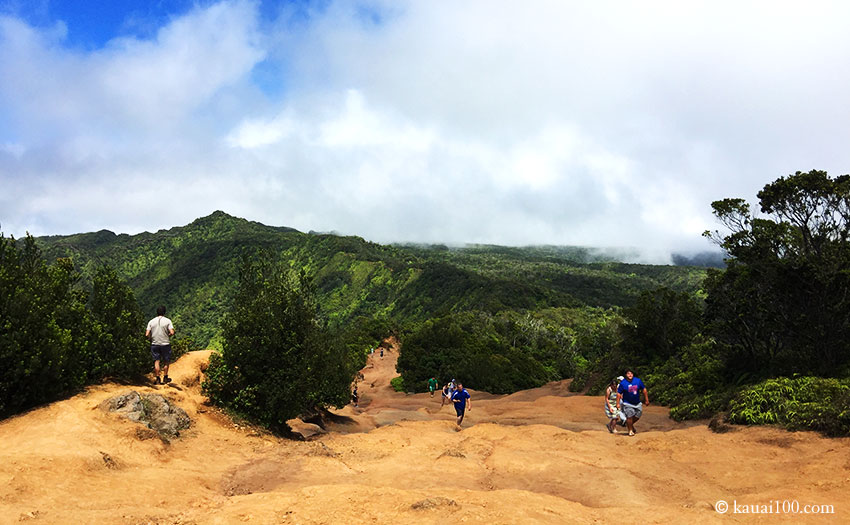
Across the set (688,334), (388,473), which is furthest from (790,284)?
(388,473)

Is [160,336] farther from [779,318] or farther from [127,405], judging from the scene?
[779,318]

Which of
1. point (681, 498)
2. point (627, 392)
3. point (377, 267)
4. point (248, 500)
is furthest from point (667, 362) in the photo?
point (377, 267)

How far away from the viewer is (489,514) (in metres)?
6.32

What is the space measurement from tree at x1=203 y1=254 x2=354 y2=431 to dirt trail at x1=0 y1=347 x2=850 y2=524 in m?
0.86

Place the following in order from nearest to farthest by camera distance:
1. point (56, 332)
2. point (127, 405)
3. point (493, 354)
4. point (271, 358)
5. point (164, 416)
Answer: point (56, 332), point (127, 405), point (164, 416), point (271, 358), point (493, 354)

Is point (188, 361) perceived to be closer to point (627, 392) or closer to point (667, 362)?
point (627, 392)

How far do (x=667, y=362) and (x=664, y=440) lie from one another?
1967 centimetres

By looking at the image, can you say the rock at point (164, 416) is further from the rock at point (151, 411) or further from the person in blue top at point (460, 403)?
the person in blue top at point (460, 403)

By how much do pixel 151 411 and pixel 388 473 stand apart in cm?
618

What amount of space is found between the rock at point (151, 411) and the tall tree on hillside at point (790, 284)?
74.2 feet

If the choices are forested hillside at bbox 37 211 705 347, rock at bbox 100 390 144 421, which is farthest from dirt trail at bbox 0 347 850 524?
forested hillside at bbox 37 211 705 347

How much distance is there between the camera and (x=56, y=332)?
10.9 metres

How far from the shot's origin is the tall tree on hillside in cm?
1867

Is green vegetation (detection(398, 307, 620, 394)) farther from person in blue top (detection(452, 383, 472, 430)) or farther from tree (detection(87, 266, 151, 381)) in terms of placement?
tree (detection(87, 266, 151, 381))
